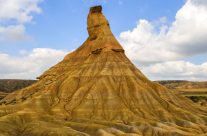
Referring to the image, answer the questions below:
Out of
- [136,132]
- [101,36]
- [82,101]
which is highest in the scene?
[101,36]

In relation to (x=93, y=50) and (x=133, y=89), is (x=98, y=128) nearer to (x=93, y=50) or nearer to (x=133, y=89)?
(x=133, y=89)

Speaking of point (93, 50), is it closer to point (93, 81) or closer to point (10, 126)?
point (93, 81)

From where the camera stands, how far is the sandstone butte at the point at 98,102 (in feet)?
451

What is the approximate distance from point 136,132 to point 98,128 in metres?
11.7

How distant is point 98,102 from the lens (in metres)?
160

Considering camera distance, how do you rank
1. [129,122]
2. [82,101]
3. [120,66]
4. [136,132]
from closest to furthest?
[136,132], [129,122], [82,101], [120,66]

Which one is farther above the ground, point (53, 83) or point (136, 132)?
point (53, 83)

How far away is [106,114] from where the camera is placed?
15650 cm

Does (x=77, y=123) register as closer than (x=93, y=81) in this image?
Yes

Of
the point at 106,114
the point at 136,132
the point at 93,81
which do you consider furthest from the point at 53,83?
the point at 136,132

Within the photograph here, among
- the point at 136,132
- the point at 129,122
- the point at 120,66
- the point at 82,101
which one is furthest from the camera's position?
the point at 120,66

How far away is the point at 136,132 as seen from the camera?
135375 millimetres

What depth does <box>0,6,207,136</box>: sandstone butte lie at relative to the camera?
451 feet

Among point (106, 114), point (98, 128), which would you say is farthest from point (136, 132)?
point (106, 114)
